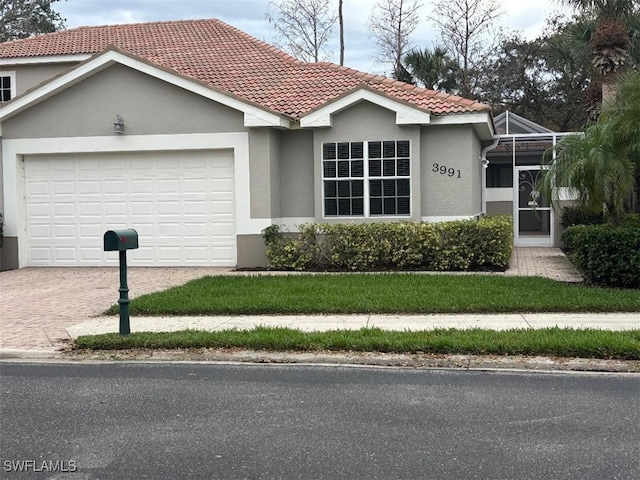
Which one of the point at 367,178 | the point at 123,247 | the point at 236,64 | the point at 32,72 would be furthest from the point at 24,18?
the point at 123,247

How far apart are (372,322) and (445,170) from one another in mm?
6803

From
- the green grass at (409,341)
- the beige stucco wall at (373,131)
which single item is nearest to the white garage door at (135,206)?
the beige stucco wall at (373,131)

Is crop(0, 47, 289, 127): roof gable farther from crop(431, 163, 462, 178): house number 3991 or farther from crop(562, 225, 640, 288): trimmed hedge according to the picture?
crop(562, 225, 640, 288): trimmed hedge

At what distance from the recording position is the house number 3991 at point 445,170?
14797mm

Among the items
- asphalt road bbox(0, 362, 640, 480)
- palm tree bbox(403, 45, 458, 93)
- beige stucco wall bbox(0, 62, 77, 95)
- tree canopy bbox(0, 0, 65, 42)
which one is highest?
tree canopy bbox(0, 0, 65, 42)

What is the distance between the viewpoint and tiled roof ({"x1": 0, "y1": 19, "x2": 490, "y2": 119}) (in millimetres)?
15297

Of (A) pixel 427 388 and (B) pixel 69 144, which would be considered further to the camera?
(B) pixel 69 144

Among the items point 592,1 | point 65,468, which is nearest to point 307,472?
point 65,468

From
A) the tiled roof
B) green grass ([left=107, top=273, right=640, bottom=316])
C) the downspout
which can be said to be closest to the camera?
green grass ([left=107, top=273, right=640, bottom=316])

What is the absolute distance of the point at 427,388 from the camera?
6223mm

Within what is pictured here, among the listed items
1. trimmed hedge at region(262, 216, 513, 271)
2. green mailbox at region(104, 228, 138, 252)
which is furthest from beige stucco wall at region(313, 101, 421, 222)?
green mailbox at region(104, 228, 138, 252)

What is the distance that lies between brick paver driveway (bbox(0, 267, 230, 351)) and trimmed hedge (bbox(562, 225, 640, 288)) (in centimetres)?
719

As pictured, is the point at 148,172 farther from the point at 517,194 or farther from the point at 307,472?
the point at 307,472

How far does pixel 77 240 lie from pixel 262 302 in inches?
293
